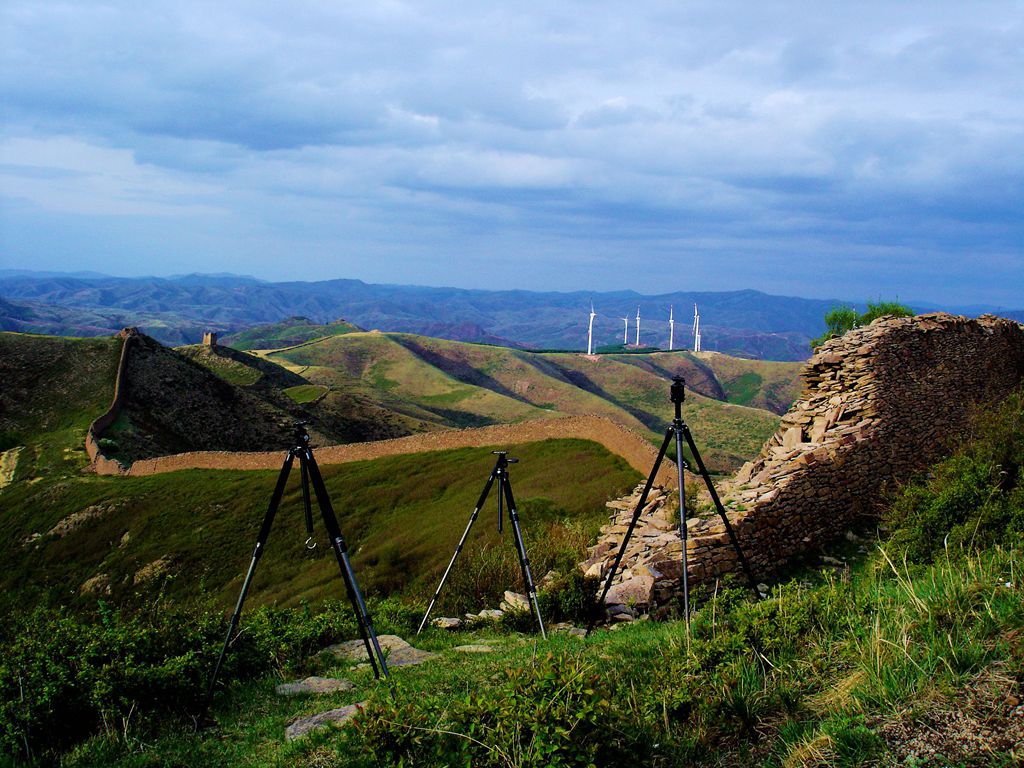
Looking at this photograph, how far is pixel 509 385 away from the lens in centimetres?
15988

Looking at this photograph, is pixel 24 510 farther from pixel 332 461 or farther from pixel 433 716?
pixel 433 716

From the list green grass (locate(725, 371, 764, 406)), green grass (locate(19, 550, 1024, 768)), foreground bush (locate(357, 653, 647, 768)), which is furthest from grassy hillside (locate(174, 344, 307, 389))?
green grass (locate(725, 371, 764, 406))

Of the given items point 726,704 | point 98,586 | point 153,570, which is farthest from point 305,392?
point 726,704

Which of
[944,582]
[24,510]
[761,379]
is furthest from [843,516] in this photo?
[761,379]

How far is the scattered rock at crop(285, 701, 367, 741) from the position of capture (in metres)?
6.44

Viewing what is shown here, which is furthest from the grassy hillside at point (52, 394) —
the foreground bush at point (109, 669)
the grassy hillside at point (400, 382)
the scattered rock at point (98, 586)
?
the foreground bush at point (109, 669)

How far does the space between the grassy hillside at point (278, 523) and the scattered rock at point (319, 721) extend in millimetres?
9786

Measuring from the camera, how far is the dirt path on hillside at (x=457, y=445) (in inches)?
1120

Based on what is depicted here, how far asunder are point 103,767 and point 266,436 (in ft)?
235

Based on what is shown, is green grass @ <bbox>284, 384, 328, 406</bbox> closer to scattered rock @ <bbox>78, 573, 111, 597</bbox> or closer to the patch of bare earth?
scattered rock @ <bbox>78, 573, 111, 597</bbox>

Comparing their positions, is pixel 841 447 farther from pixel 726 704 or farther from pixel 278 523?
pixel 278 523

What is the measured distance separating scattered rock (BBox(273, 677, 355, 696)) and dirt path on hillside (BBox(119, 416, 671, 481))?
1580 centimetres

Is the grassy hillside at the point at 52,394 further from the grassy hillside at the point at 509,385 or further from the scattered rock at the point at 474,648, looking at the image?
the scattered rock at the point at 474,648

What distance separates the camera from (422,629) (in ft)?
39.4
